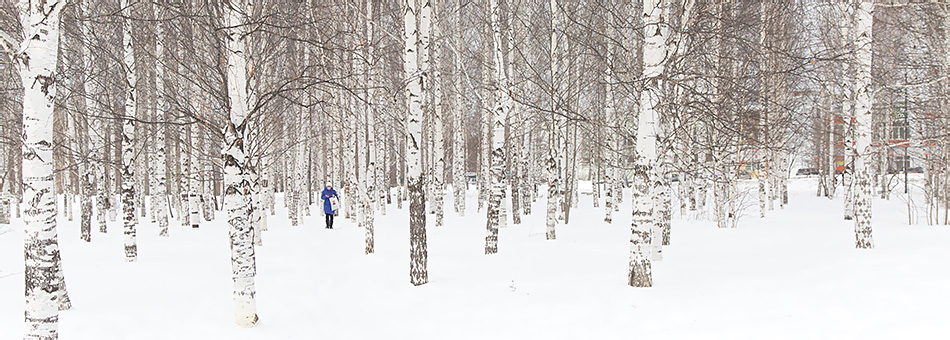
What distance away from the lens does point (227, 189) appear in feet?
17.9

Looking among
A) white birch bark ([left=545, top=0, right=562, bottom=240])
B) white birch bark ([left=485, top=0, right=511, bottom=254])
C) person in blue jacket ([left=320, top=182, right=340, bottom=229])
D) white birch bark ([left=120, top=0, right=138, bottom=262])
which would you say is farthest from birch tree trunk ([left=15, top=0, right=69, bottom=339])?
person in blue jacket ([left=320, top=182, right=340, bottom=229])

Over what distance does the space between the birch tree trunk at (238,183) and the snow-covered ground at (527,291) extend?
0.38 meters

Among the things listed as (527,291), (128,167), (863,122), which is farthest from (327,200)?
(863,122)

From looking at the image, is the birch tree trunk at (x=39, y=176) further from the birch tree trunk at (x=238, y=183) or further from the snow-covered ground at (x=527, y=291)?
the birch tree trunk at (x=238, y=183)

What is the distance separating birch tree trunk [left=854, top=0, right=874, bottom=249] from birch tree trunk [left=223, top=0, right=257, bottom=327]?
391 inches

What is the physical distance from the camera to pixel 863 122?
9.38 meters

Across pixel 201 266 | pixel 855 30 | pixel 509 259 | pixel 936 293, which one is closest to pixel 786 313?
pixel 936 293

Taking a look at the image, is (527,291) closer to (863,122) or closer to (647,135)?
(647,135)

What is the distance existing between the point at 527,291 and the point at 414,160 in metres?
2.42

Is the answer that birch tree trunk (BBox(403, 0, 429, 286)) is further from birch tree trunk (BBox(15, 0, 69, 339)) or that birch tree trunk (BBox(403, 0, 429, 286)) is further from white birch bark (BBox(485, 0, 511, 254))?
birch tree trunk (BBox(15, 0, 69, 339))

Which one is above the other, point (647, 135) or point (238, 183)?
point (647, 135)

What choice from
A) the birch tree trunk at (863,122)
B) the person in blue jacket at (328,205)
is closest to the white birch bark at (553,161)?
the birch tree trunk at (863,122)

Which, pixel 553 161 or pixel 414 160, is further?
pixel 553 161

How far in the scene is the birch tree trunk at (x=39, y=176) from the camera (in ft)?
14.3
